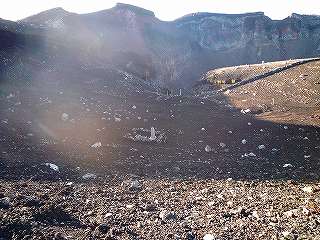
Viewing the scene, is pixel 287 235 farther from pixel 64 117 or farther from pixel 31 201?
pixel 64 117

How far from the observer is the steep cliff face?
32.9 m

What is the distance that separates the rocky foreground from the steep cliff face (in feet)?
58.8

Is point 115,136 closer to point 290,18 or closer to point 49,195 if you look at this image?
point 49,195

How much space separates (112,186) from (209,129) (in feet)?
25.4

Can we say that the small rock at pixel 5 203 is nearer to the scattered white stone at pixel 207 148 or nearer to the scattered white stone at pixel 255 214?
the scattered white stone at pixel 255 214

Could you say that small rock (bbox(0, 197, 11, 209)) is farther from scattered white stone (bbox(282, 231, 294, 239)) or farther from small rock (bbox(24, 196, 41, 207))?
scattered white stone (bbox(282, 231, 294, 239))

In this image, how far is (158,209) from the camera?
7074 millimetres

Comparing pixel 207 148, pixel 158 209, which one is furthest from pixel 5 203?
pixel 207 148

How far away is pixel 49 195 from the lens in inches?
296

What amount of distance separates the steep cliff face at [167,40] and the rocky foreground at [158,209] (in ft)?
58.8

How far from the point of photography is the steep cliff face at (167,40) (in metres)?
32.9

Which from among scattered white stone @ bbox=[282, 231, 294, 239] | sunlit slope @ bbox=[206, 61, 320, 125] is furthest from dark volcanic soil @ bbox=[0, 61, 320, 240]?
sunlit slope @ bbox=[206, 61, 320, 125]

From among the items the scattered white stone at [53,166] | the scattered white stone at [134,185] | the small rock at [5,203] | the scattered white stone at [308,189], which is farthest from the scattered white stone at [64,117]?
the scattered white stone at [308,189]

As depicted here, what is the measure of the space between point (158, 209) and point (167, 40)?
56.9m
